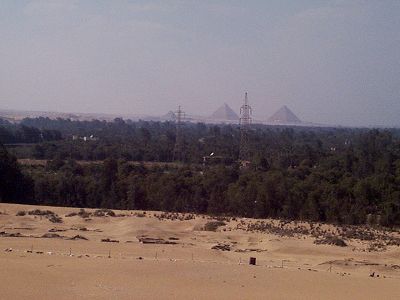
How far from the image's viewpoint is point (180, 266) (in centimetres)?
1966

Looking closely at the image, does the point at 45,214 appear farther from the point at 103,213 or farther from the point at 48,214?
the point at 103,213

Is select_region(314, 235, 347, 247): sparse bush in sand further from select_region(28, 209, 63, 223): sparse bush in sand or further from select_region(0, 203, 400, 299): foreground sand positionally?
select_region(28, 209, 63, 223): sparse bush in sand

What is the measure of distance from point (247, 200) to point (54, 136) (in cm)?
8262

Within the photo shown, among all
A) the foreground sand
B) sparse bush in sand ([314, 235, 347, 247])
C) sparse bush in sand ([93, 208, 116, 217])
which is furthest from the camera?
sparse bush in sand ([93, 208, 116, 217])

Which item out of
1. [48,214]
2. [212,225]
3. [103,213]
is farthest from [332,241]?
[48,214]

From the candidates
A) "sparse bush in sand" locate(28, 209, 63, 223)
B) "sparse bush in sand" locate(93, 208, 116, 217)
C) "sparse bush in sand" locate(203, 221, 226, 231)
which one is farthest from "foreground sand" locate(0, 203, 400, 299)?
"sparse bush in sand" locate(93, 208, 116, 217)

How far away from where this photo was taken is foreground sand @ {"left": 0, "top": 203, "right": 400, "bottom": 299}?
16.0m

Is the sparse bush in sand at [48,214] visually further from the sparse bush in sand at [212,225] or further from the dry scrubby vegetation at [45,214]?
the sparse bush in sand at [212,225]

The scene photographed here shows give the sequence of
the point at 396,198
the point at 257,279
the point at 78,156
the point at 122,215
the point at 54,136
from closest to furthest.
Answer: the point at 257,279 < the point at 122,215 < the point at 396,198 < the point at 78,156 < the point at 54,136

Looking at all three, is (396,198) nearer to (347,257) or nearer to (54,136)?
(347,257)

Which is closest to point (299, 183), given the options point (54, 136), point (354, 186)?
point (354, 186)

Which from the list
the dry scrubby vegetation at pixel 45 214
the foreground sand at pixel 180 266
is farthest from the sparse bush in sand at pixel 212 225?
the dry scrubby vegetation at pixel 45 214

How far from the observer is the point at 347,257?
77.0 ft

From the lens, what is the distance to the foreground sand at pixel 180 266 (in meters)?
16.0
